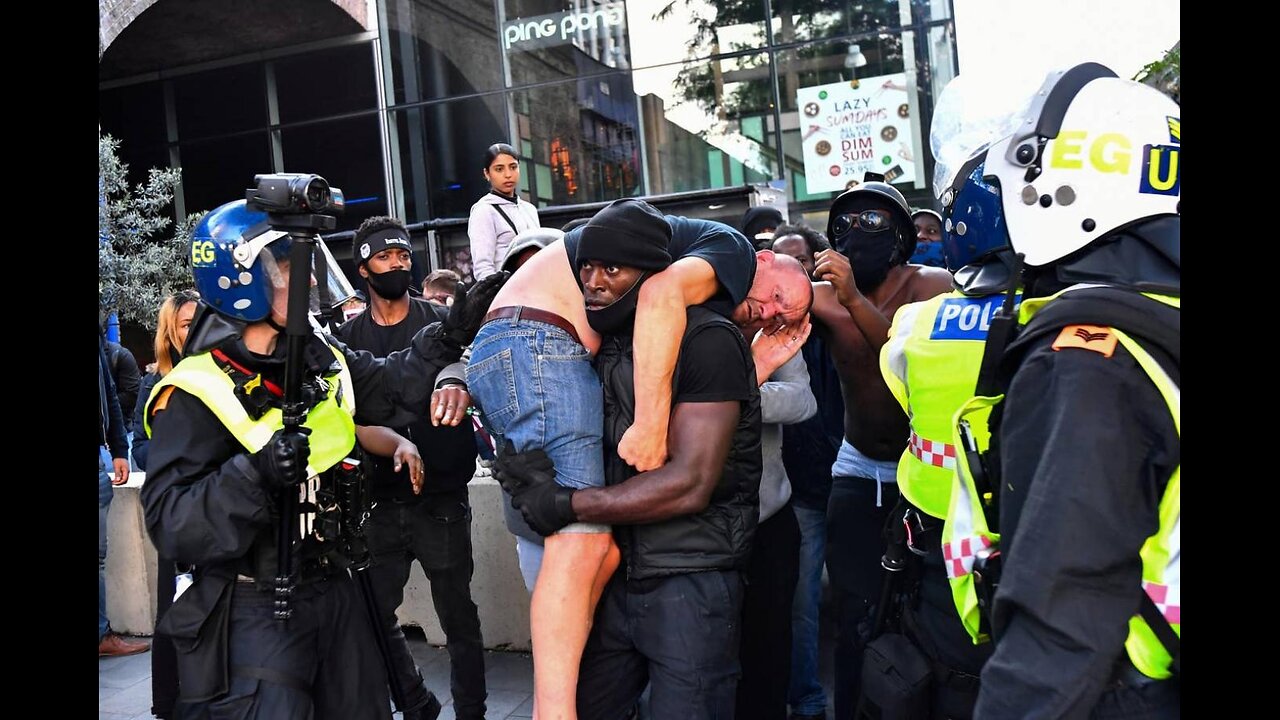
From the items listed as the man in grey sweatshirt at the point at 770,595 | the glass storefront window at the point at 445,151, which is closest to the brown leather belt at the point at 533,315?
the man in grey sweatshirt at the point at 770,595

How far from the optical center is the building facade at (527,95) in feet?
41.9

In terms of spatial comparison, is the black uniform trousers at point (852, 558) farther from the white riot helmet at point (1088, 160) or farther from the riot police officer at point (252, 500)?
the white riot helmet at point (1088, 160)

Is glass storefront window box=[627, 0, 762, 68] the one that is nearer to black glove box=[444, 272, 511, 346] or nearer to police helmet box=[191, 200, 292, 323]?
black glove box=[444, 272, 511, 346]

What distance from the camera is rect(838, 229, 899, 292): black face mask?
13.0 ft

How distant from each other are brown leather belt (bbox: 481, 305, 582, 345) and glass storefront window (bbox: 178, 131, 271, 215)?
53.1 ft

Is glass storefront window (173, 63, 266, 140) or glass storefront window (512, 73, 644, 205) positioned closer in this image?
glass storefront window (512, 73, 644, 205)

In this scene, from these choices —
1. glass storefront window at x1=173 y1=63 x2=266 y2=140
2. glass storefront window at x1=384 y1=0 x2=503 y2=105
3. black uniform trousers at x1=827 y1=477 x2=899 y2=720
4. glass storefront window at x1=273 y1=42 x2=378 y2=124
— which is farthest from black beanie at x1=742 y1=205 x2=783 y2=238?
glass storefront window at x1=173 y1=63 x2=266 y2=140

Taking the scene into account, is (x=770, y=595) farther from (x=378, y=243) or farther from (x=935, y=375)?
(x=378, y=243)

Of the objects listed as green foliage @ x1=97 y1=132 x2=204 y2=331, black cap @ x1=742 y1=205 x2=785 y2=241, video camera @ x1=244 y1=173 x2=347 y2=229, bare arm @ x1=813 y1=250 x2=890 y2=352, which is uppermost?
green foliage @ x1=97 y1=132 x2=204 y2=331

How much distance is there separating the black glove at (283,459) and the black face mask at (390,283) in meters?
2.02
